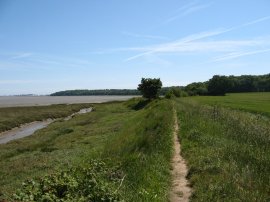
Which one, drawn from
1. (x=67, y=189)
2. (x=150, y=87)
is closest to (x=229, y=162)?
(x=67, y=189)

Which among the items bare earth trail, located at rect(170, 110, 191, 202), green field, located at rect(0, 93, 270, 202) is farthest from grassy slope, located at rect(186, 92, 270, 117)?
bare earth trail, located at rect(170, 110, 191, 202)

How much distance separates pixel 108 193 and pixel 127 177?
2520 mm

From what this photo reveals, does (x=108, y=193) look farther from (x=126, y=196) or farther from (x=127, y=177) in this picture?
(x=127, y=177)

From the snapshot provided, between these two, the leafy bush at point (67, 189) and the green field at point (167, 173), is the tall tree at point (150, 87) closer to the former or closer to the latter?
the green field at point (167, 173)

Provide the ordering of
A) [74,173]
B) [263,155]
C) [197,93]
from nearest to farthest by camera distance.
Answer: [74,173] < [263,155] < [197,93]

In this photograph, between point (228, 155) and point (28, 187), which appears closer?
point (28, 187)

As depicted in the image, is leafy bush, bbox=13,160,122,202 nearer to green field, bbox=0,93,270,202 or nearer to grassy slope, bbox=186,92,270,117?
green field, bbox=0,93,270,202

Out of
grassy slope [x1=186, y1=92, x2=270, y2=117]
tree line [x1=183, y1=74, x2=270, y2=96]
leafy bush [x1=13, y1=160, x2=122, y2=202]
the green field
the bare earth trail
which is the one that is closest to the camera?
leafy bush [x1=13, y1=160, x2=122, y2=202]

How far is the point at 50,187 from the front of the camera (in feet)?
32.3

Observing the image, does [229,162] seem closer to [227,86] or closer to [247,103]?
[247,103]

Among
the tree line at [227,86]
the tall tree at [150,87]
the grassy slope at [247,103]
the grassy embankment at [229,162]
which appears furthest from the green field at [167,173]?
the tree line at [227,86]

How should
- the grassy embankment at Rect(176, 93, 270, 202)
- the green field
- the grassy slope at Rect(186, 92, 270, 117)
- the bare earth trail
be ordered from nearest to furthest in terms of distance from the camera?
the green field
the grassy embankment at Rect(176, 93, 270, 202)
the bare earth trail
the grassy slope at Rect(186, 92, 270, 117)

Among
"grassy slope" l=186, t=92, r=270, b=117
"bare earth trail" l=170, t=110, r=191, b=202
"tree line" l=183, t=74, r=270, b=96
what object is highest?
"tree line" l=183, t=74, r=270, b=96

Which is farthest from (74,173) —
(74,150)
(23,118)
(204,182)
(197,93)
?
(197,93)
